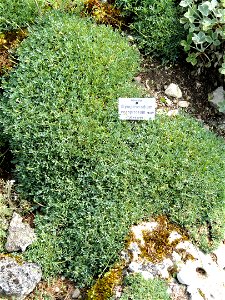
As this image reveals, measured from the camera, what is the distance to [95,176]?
434 cm

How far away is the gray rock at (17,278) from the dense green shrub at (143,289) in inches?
28.9

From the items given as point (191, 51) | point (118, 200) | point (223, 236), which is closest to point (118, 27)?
point (191, 51)

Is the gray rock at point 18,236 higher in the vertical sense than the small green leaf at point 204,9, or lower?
lower

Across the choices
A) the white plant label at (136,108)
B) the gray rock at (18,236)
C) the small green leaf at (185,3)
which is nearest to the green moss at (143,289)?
the gray rock at (18,236)

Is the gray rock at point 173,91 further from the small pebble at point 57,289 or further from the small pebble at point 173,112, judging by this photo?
the small pebble at point 57,289

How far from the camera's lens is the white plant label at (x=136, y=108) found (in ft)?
15.1

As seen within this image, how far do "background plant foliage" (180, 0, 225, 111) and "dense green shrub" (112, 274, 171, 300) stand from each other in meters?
1.87

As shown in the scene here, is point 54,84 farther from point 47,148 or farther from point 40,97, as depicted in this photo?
point 47,148

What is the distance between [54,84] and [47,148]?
1.96 feet

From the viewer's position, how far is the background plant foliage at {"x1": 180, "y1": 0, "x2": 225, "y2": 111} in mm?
4727

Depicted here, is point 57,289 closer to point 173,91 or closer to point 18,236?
point 18,236

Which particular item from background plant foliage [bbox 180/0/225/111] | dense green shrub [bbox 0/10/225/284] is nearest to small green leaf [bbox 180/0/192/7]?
background plant foliage [bbox 180/0/225/111]

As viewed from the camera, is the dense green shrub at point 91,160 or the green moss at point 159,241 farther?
the dense green shrub at point 91,160

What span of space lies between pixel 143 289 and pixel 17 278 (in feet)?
3.20
